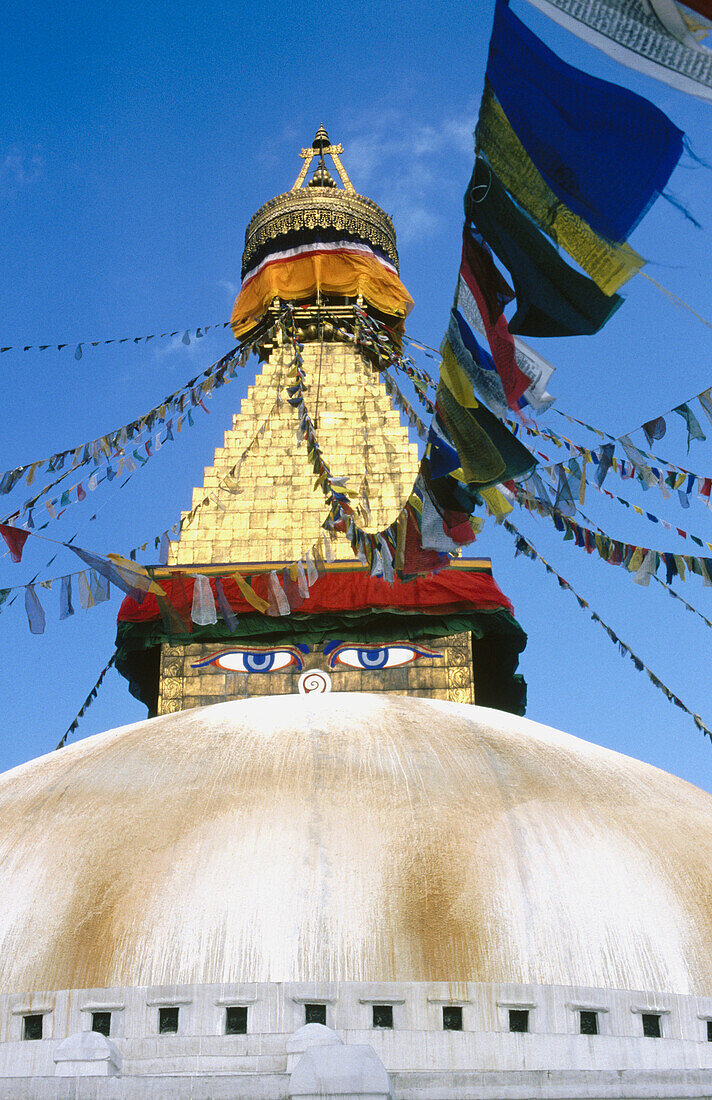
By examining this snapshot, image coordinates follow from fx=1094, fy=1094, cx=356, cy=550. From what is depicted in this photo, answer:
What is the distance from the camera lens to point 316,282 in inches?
642

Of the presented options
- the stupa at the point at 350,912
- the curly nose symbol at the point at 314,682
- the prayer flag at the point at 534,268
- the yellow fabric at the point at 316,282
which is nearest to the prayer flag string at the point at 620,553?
the stupa at the point at 350,912

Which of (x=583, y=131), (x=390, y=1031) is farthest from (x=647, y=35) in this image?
(x=390, y=1031)

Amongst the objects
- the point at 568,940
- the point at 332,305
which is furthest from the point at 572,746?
the point at 332,305

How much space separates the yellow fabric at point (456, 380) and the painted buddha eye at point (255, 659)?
7196mm

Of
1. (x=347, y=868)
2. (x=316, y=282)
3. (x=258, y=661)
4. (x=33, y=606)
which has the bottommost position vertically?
(x=347, y=868)

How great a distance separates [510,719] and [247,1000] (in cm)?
288

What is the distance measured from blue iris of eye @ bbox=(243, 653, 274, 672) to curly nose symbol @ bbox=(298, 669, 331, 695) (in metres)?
0.47

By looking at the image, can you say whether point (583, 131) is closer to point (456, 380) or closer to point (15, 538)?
point (456, 380)

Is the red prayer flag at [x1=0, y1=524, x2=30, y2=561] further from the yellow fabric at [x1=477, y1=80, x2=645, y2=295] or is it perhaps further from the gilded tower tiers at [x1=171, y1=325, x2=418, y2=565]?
the gilded tower tiers at [x1=171, y1=325, x2=418, y2=565]

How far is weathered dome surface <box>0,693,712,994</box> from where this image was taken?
4812mm

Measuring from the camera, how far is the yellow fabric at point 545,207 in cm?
421

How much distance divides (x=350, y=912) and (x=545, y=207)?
3116mm

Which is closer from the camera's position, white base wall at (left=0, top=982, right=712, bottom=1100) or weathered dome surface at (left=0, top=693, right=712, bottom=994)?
white base wall at (left=0, top=982, right=712, bottom=1100)

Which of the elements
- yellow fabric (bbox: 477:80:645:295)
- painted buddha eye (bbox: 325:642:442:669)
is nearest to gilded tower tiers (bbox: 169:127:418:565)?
painted buddha eye (bbox: 325:642:442:669)
